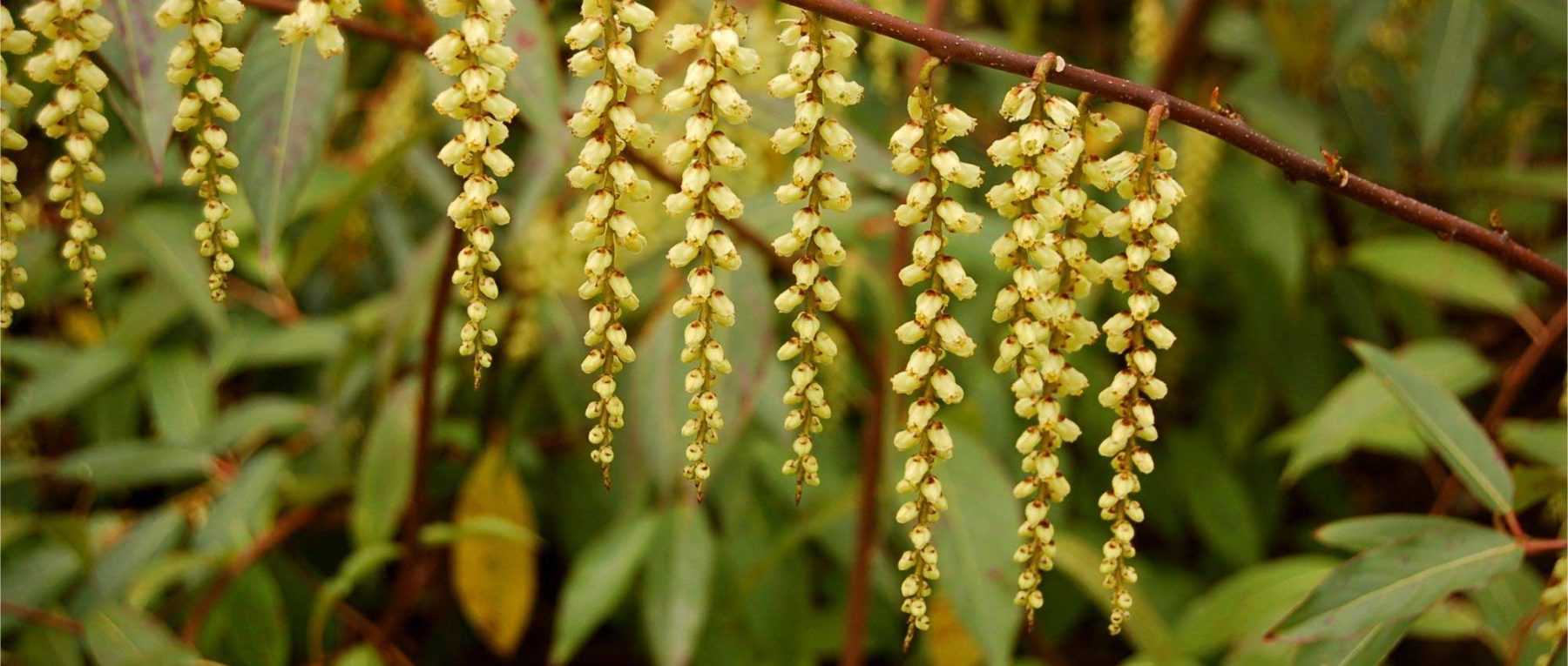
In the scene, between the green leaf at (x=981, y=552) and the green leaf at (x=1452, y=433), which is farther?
the green leaf at (x=981, y=552)

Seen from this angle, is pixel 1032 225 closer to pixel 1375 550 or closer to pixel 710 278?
pixel 710 278

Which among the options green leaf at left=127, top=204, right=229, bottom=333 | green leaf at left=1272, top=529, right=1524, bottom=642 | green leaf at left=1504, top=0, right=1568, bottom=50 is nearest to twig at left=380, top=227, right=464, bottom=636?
green leaf at left=127, top=204, right=229, bottom=333

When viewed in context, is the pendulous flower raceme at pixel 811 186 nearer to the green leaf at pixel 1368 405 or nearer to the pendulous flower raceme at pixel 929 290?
the pendulous flower raceme at pixel 929 290

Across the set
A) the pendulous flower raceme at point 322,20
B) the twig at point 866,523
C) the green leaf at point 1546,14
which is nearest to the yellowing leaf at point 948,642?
the twig at point 866,523

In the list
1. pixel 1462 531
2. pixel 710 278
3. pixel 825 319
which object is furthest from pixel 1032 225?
pixel 825 319

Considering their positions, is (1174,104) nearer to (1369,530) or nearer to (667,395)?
(1369,530)

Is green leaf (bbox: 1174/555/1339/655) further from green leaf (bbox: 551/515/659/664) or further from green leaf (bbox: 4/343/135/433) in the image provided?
green leaf (bbox: 4/343/135/433)

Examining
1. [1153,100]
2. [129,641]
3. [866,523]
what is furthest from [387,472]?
[1153,100]
